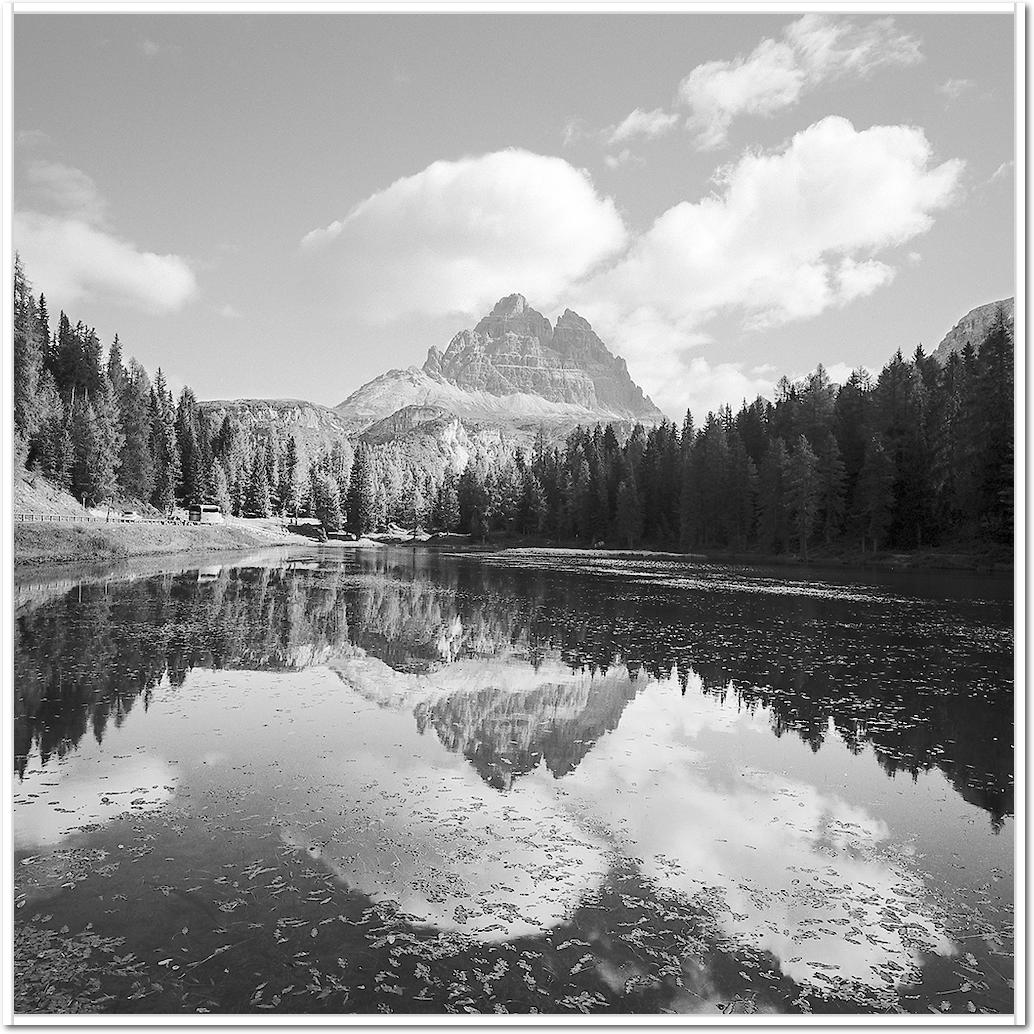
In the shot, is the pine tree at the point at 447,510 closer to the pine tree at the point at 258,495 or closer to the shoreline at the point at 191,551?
the pine tree at the point at 258,495

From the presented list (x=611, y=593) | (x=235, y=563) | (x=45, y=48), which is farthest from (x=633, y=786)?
(x=235, y=563)

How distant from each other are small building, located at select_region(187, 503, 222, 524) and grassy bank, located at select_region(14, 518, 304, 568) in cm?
874

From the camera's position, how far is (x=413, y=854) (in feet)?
28.6

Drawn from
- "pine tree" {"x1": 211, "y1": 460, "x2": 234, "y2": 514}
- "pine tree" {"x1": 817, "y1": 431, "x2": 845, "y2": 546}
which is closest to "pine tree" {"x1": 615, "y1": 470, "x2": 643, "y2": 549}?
"pine tree" {"x1": 817, "y1": 431, "x2": 845, "y2": 546}

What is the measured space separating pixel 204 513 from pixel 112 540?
52.2 meters

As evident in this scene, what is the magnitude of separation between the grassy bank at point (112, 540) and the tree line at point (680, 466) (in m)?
9.10

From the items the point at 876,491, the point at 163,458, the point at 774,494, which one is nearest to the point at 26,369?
the point at 163,458

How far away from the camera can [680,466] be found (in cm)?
11338

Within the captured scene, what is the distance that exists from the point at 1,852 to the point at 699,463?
102557mm

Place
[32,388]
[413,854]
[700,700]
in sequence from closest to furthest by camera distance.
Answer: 1. [413,854]
2. [700,700]
3. [32,388]

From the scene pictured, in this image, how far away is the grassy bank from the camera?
5259 centimetres

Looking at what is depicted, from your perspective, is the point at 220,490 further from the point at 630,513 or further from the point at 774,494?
the point at 774,494

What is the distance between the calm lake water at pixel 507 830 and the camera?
21.0 ft

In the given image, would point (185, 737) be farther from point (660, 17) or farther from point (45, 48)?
point (660, 17)
